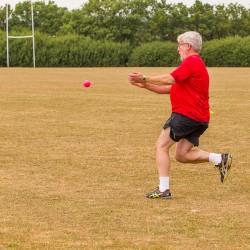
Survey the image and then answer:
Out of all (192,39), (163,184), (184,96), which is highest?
(192,39)

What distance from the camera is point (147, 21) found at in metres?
105

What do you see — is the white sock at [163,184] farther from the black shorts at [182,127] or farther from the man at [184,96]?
the black shorts at [182,127]

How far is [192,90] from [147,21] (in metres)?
96.1

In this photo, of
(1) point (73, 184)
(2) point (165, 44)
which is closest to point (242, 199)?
(1) point (73, 184)

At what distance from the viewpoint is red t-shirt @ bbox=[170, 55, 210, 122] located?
30.2ft

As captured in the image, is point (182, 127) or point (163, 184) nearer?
point (182, 127)

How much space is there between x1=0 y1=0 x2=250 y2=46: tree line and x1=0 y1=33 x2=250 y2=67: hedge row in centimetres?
1849

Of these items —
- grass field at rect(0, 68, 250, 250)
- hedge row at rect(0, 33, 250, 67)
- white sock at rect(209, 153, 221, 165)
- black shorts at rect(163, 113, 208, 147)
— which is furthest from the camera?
hedge row at rect(0, 33, 250, 67)

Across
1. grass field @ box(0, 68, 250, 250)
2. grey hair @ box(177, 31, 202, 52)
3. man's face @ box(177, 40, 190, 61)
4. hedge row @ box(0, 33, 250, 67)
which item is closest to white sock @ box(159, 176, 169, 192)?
grass field @ box(0, 68, 250, 250)

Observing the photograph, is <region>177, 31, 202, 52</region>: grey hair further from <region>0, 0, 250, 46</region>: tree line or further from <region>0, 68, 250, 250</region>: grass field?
<region>0, 0, 250, 46</region>: tree line

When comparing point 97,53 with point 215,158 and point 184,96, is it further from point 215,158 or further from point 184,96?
point 184,96

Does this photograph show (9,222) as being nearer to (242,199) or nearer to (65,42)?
(242,199)

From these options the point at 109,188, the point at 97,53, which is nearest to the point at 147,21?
the point at 97,53

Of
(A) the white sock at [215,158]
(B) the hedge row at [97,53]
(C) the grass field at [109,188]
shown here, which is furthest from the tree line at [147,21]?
(A) the white sock at [215,158]
